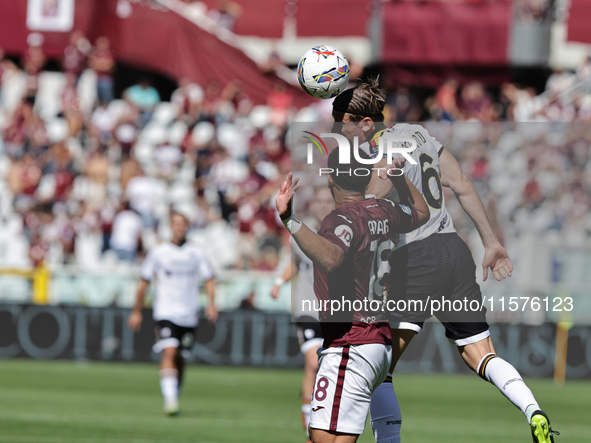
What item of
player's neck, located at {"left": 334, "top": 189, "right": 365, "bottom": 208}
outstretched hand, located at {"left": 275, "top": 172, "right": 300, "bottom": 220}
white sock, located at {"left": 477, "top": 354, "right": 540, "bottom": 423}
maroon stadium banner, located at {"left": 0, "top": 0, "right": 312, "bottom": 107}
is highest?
maroon stadium banner, located at {"left": 0, "top": 0, "right": 312, "bottom": 107}

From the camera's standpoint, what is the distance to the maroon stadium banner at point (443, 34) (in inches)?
999

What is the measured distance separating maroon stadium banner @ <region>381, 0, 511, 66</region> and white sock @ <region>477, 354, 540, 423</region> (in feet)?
67.1

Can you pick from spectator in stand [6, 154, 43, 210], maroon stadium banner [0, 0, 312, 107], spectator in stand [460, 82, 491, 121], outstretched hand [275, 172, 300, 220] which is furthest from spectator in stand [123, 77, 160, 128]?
outstretched hand [275, 172, 300, 220]

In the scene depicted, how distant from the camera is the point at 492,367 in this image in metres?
5.99

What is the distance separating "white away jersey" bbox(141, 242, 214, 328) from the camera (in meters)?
11.5

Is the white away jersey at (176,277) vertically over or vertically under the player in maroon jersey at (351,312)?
over

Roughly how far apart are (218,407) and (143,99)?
11810 mm

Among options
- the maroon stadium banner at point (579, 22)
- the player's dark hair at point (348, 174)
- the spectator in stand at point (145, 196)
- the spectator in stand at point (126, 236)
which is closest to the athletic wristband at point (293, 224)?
the player's dark hair at point (348, 174)

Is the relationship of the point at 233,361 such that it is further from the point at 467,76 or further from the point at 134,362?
the point at 467,76

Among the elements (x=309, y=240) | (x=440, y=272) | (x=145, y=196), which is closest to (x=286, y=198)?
(x=309, y=240)

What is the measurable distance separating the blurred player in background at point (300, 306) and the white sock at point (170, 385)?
5.94ft

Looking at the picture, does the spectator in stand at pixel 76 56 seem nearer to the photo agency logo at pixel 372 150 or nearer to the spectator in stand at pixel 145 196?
the spectator in stand at pixel 145 196

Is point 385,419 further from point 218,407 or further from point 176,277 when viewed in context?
point 218,407

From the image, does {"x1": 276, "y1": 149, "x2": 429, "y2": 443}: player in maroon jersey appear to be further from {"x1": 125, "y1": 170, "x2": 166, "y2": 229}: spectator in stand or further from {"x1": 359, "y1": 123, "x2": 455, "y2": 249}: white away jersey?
{"x1": 125, "y1": 170, "x2": 166, "y2": 229}: spectator in stand
